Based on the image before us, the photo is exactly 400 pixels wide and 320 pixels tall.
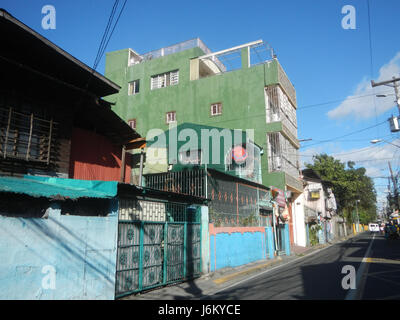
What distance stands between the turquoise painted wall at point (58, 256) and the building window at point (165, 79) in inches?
879

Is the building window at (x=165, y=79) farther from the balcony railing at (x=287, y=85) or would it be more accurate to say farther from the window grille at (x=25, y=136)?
the window grille at (x=25, y=136)

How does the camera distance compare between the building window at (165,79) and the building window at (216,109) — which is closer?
the building window at (216,109)

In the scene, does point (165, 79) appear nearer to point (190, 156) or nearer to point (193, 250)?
point (190, 156)

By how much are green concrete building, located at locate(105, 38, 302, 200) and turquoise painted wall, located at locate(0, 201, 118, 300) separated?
58.0ft

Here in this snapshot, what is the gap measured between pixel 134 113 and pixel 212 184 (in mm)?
17592

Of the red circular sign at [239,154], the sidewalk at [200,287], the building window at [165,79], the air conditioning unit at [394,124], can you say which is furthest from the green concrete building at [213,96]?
the sidewalk at [200,287]

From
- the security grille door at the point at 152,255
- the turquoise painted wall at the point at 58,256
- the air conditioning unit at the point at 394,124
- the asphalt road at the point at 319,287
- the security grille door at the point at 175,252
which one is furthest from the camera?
the air conditioning unit at the point at 394,124

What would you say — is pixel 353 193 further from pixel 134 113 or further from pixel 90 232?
pixel 90 232

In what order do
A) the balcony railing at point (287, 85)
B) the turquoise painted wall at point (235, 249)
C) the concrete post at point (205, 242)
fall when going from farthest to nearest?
the balcony railing at point (287, 85), the turquoise painted wall at point (235, 249), the concrete post at point (205, 242)

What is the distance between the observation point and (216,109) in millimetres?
26828

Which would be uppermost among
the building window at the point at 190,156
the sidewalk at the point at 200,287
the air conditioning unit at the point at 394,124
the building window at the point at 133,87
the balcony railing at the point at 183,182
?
the building window at the point at 133,87

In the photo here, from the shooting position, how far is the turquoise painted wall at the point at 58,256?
6148mm

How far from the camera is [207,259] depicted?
41.3ft
